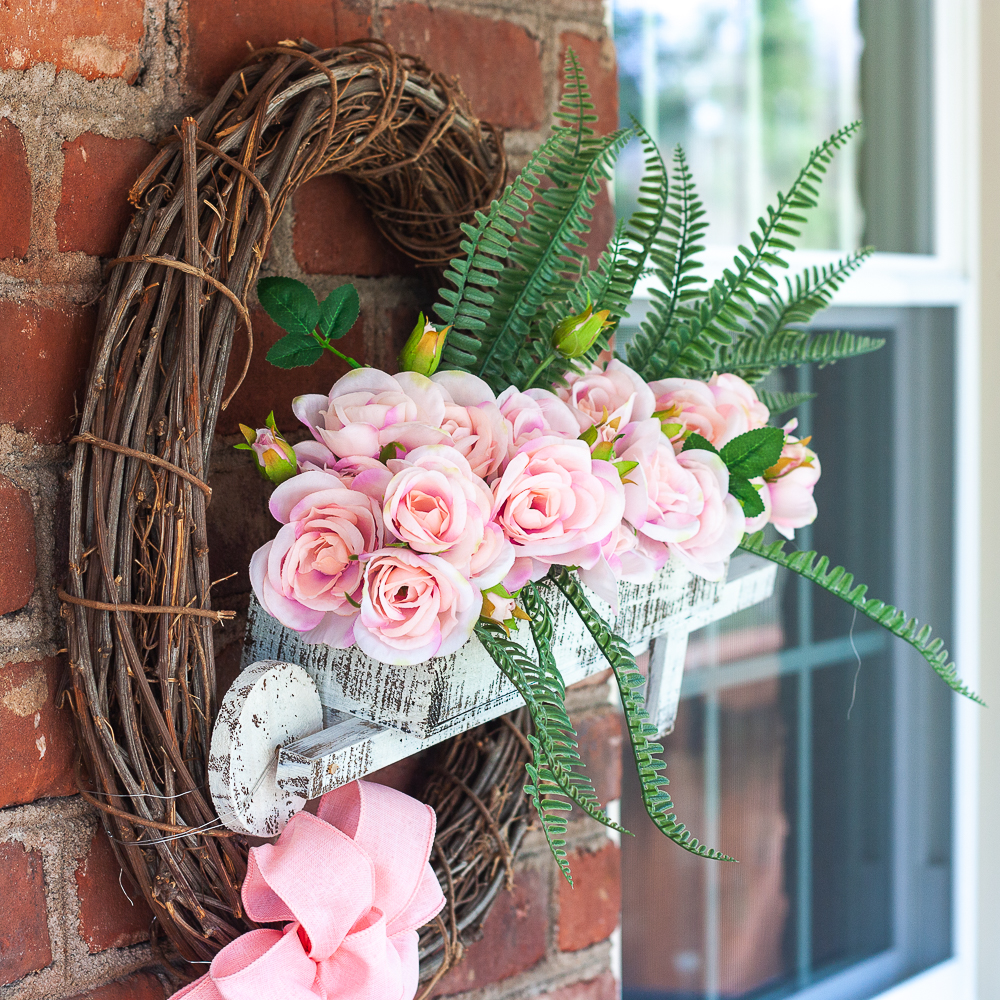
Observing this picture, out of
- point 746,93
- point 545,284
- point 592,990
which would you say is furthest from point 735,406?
point 746,93

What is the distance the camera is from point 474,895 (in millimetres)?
673

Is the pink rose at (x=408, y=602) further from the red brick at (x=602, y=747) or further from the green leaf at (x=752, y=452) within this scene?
the red brick at (x=602, y=747)

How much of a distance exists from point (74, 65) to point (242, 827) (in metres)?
0.43

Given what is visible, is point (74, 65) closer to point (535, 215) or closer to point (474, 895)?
point (535, 215)

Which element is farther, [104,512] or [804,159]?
[804,159]

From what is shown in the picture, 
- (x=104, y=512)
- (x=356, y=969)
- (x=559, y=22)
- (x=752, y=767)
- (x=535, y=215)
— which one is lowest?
(x=752, y=767)

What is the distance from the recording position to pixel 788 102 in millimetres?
1321

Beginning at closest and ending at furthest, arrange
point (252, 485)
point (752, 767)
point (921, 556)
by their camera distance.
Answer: point (252, 485)
point (752, 767)
point (921, 556)

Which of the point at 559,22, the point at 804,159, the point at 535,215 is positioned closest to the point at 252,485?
the point at 535,215

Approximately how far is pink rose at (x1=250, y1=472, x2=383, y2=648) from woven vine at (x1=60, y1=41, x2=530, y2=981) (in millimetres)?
59

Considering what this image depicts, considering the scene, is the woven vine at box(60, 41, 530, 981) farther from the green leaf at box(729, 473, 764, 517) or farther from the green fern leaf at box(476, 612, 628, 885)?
the green leaf at box(729, 473, 764, 517)

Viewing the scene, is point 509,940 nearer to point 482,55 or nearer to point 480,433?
point 480,433

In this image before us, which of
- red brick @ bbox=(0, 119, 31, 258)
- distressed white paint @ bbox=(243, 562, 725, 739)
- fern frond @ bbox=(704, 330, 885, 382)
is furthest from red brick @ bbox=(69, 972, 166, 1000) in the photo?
fern frond @ bbox=(704, 330, 885, 382)

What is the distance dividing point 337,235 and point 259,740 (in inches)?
13.7
